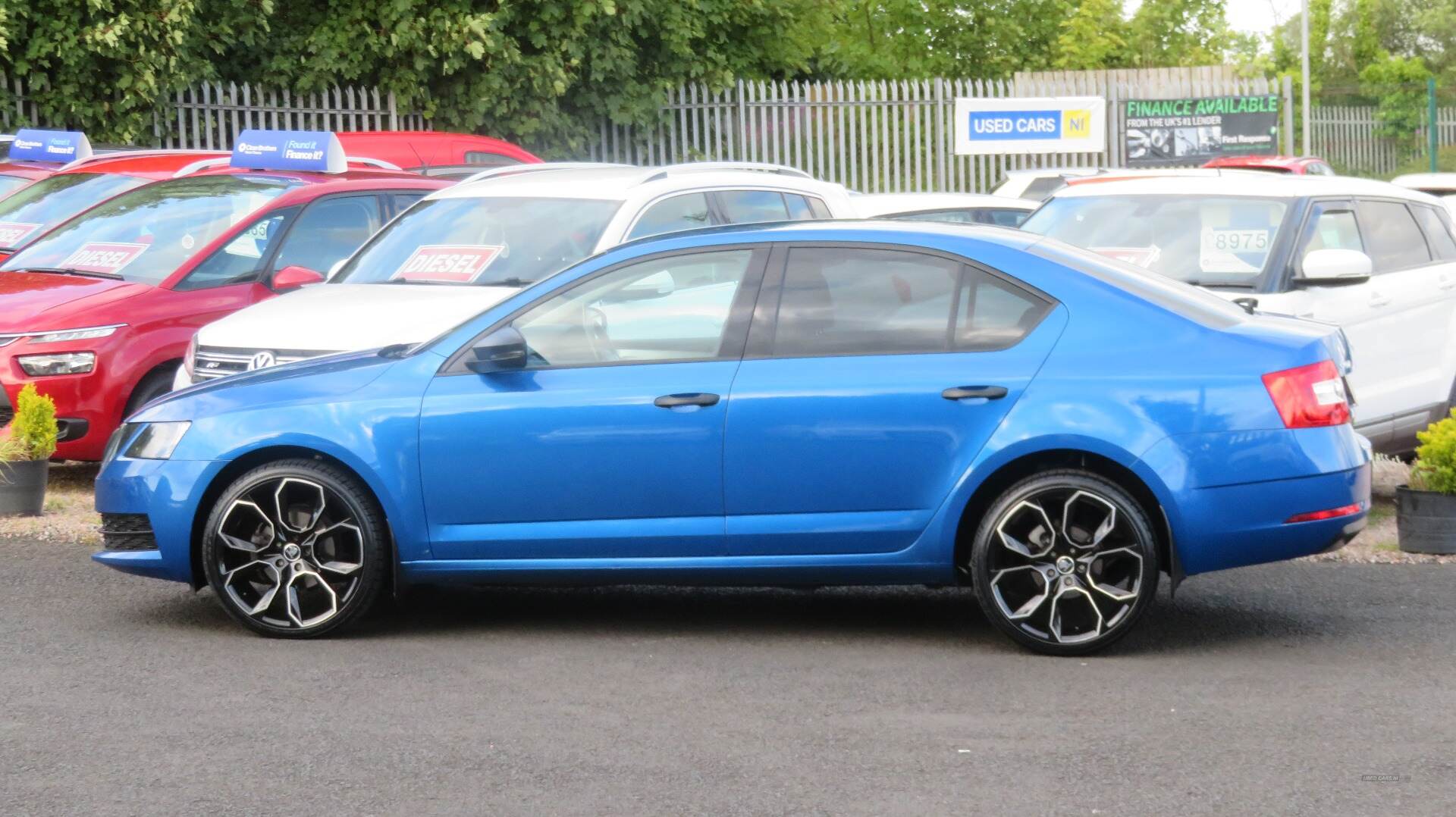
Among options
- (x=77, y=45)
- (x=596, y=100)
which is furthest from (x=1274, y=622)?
(x=596, y=100)

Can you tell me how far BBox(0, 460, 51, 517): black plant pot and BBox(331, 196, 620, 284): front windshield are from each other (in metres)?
1.81

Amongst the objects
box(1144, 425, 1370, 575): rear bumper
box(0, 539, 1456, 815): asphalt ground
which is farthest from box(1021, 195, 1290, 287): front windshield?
box(1144, 425, 1370, 575): rear bumper

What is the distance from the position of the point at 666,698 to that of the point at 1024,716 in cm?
112

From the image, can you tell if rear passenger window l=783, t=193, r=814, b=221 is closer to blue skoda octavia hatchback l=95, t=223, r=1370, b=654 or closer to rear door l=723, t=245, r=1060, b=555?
blue skoda octavia hatchback l=95, t=223, r=1370, b=654

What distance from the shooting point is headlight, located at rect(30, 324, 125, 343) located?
9836 mm

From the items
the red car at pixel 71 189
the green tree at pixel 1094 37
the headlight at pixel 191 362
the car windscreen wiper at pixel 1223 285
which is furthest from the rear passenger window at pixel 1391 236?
the green tree at pixel 1094 37

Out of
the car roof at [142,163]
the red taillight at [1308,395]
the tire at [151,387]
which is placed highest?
the car roof at [142,163]

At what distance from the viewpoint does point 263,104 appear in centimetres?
2169

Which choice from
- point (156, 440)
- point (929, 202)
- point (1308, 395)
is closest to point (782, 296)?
point (1308, 395)

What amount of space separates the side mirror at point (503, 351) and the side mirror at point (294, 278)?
3.87 meters

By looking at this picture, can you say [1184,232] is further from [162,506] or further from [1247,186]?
[162,506]

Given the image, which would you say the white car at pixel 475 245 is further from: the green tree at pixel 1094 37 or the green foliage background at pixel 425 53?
the green tree at pixel 1094 37

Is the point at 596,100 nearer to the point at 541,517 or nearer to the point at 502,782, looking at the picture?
the point at 541,517

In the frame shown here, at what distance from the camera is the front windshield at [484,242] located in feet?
31.1
